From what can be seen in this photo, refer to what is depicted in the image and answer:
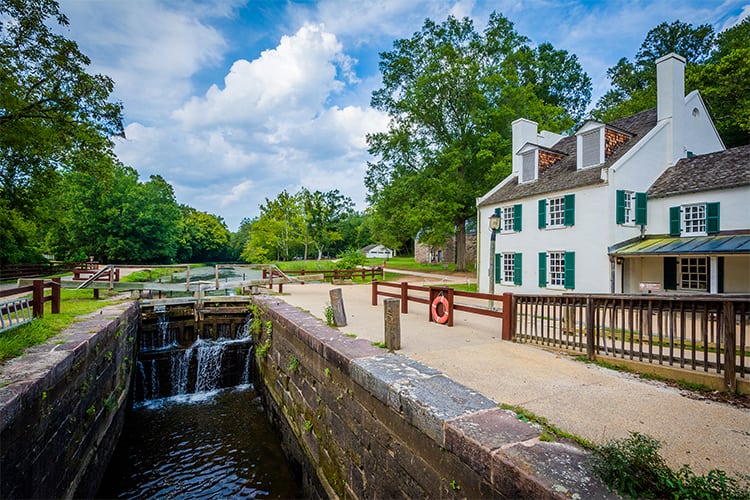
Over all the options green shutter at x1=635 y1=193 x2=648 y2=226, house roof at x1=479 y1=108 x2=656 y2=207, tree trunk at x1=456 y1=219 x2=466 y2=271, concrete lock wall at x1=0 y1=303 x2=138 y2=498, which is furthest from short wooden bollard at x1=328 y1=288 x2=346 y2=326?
tree trunk at x1=456 y1=219 x2=466 y2=271

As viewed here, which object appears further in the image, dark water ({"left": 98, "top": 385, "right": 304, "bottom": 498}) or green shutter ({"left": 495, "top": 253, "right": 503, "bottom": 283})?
green shutter ({"left": 495, "top": 253, "right": 503, "bottom": 283})

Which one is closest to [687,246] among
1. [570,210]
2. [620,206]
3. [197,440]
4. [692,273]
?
[692,273]

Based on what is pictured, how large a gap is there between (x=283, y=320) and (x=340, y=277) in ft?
40.0

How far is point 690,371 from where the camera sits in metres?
4.05

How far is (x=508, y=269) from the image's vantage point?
Answer: 51.9 feet

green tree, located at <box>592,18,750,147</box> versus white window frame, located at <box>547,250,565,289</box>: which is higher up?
green tree, located at <box>592,18,750,147</box>

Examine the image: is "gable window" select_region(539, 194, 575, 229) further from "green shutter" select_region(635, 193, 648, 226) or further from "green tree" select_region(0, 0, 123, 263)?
"green tree" select_region(0, 0, 123, 263)

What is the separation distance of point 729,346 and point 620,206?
1013cm

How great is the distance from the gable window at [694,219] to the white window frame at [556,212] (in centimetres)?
341

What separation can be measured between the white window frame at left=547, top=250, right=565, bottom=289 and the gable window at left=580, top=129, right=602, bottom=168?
3.84 m

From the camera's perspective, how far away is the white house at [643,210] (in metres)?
10.8

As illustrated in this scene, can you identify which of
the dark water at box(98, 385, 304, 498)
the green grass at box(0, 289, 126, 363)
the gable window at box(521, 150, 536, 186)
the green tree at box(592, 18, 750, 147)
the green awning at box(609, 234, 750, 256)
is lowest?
the dark water at box(98, 385, 304, 498)

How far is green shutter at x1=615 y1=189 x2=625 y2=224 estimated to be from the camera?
11992 millimetres

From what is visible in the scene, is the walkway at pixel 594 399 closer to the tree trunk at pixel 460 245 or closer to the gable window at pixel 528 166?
the gable window at pixel 528 166
